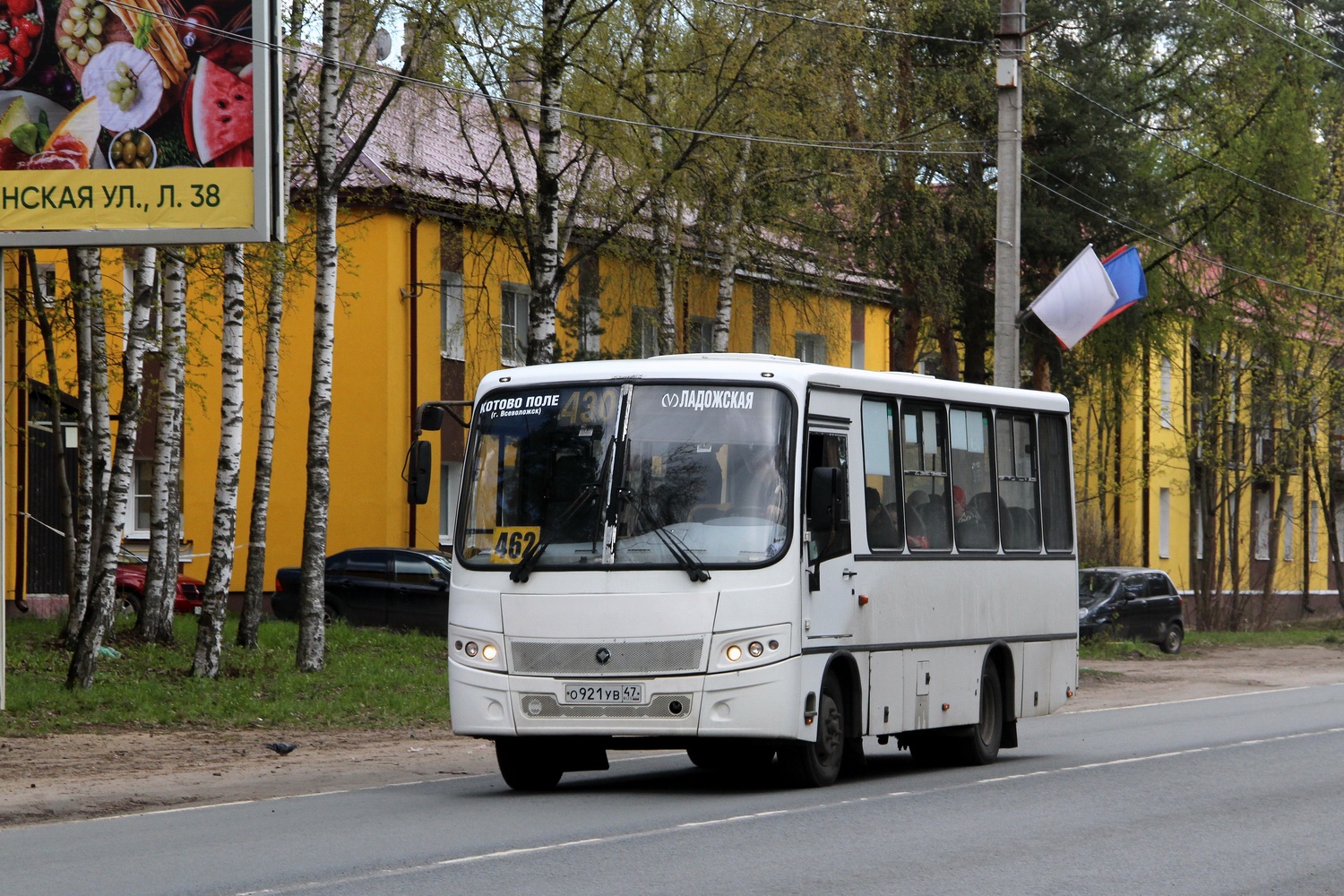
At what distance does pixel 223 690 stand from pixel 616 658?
9.69 meters

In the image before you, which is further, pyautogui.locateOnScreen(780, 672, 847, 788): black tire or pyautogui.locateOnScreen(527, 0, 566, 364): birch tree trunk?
pyautogui.locateOnScreen(527, 0, 566, 364): birch tree trunk

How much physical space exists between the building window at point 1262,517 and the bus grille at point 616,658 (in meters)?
53.1

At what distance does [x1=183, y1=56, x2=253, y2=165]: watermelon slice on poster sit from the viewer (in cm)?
1770

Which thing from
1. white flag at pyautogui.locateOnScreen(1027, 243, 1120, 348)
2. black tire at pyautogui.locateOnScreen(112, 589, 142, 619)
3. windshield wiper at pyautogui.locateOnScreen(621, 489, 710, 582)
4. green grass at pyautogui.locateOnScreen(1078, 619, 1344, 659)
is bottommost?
green grass at pyautogui.locateOnScreen(1078, 619, 1344, 659)

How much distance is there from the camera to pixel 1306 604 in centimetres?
5769

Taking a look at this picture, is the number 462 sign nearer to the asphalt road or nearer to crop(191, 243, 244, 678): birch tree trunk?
the asphalt road

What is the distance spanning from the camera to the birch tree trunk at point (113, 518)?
67.0ft

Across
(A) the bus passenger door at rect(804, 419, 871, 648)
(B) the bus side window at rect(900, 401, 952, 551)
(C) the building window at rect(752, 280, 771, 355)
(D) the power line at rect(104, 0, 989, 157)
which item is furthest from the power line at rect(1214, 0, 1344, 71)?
(A) the bus passenger door at rect(804, 419, 871, 648)

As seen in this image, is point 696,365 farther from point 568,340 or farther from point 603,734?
point 568,340

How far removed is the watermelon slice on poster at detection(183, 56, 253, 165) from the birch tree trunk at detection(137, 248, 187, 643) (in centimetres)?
461

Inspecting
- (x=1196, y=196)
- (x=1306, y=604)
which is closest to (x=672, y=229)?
(x=1196, y=196)

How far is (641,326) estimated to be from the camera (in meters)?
30.7

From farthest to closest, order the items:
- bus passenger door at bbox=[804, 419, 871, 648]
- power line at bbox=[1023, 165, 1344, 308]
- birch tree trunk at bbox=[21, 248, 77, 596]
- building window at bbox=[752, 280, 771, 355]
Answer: power line at bbox=[1023, 165, 1344, 308] → building window at bbox=[752, 280, 771, 355] → birch tree trunk at bbox=[21, 248, 77, 596] → bus passenger door at bbox=[804, 419, 871, 648]

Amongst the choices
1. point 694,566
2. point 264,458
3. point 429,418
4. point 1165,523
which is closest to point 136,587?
point 264,458
